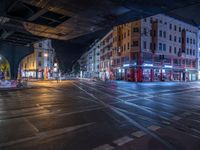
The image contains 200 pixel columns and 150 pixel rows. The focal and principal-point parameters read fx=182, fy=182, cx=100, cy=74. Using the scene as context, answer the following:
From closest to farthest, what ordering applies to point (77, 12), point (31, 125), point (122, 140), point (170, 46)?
point (122, 140) → point (31, 125) → point (77, 12) → point (170, 46)

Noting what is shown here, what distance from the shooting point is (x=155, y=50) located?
162 feet

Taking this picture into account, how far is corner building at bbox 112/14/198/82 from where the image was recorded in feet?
155

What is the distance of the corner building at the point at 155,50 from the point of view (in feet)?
155

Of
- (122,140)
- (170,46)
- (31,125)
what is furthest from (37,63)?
(122,140)

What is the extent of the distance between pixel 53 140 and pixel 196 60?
66.9 metres

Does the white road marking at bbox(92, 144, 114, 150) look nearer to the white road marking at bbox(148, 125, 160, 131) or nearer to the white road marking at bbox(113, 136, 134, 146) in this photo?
the white road marking at bbox(113, 136, 134, 146)

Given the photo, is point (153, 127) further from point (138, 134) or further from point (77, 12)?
point (77, 12)

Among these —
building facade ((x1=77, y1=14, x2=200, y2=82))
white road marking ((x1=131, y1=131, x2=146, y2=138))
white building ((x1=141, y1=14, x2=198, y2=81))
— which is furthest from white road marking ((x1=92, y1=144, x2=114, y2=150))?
white building ((x1=141, y1=14, x2=198, y2=81))

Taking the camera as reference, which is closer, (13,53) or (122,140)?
(122,140)

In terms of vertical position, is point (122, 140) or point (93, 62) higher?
point (93, 62)

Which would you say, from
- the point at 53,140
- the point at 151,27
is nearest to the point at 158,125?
the point at 53,140

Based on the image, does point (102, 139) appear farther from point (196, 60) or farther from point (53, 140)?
point (196, 60)

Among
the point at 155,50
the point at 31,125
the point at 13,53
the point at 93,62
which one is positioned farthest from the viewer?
the point at 93,62

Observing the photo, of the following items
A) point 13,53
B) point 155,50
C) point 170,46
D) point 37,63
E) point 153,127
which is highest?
point 170,46
